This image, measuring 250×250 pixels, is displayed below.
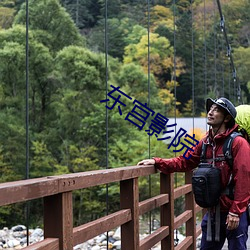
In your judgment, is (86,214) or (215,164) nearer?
(215,164)

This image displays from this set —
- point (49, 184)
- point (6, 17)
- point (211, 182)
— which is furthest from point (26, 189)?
point (6, 17)

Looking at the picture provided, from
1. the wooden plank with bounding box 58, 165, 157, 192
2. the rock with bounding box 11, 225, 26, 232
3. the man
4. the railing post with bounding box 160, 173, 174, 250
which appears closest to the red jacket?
the man

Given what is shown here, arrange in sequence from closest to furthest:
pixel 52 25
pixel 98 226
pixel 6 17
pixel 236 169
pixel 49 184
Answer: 1. pixel 49 184
2. pixel 98 226
3. pixel 236 169
4. pixel 6 17
5. pixel 52 25

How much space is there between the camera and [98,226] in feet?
5.37

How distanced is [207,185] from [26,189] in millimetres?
830

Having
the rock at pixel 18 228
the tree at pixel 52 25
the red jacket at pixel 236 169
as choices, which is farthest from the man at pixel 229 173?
the tree at pixel 52 25

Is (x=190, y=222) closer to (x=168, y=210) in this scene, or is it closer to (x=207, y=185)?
(x=168, y=210)

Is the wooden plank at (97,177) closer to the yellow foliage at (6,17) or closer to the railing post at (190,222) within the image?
the railing post at (190,222)

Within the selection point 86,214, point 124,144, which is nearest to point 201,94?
point 124,144

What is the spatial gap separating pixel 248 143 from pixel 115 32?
15947 mm

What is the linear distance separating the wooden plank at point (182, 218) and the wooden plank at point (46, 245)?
4.62ft

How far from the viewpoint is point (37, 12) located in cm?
1595

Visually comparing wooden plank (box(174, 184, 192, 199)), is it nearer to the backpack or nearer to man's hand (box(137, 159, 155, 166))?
man's hand (box(137, 159, 155, 166))

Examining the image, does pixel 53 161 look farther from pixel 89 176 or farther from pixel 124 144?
pixel 89 176
